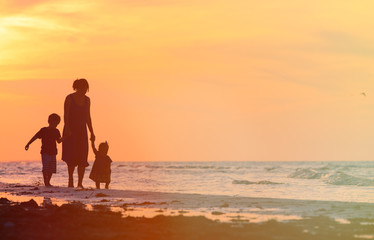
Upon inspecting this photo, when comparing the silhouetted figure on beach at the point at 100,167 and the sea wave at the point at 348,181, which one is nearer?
the silhouetted figure on beach at the point at 100,167

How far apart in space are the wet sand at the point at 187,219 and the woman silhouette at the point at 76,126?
3725 millimetres

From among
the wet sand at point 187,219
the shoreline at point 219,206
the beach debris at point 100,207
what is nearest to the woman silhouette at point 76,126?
the shoreline at point 219,206

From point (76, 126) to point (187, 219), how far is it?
7789mm

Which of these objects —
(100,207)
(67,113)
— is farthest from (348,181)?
(100,207)

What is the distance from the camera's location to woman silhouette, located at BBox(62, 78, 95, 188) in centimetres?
1516

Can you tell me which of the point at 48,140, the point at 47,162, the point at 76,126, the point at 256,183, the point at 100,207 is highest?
the point at 76,126

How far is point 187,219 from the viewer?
8047mm

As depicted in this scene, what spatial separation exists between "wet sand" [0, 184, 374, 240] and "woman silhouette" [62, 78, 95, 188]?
147 inches

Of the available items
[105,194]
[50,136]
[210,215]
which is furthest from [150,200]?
[50,136]

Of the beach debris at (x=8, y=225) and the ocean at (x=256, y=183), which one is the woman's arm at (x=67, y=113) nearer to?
the ocean at (x=256, y=183)

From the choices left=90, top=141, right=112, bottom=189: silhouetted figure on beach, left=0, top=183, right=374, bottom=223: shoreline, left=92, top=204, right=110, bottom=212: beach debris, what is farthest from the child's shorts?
left=92, top=204, right=110, bottom=212: beach debris

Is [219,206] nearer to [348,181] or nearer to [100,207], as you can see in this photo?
[100,207]

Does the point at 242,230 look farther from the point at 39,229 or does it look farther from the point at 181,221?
the point at 39,229

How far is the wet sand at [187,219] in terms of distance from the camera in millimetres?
6609
